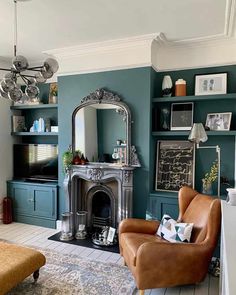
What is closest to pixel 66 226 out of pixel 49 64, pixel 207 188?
pixel 207 188

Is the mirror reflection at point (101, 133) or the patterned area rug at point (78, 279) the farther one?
the mirror reflection at point (101, 133)

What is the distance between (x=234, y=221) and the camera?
183 centimetres

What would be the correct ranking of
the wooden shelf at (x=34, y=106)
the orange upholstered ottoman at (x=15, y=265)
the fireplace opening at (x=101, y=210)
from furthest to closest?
the wooden shelf at (x=34, y=106)
the fireplace opening at (x=101, y=210)
the orange upholstered ottoman at (x=15, y=265)

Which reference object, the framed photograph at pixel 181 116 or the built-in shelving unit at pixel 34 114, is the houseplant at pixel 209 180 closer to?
the framed photograph at pixel 181 116

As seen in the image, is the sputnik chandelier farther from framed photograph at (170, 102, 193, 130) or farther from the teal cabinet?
the teal cabinet

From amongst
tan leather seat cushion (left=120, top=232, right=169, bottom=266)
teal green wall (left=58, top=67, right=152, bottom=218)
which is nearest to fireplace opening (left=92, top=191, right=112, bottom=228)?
teal green wall (left=58, top=67, right=152, bottom=218)

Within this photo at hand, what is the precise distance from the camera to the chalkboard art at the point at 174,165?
3.71 metres

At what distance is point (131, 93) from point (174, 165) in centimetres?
124

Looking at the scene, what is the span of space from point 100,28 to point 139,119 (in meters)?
1.31

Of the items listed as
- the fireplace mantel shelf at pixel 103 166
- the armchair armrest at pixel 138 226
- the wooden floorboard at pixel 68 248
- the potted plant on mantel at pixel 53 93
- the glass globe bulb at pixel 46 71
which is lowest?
the wooden floorboard at pixel 68 248

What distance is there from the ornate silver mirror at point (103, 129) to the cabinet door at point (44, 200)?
89 centimetres

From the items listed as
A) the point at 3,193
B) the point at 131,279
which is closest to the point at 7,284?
the point at 131,279

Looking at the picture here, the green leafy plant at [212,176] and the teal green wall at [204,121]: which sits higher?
the teal green wall at [204,121]

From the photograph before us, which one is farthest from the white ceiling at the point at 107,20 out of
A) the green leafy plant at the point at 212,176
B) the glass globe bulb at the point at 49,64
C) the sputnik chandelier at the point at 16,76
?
the green leafy plant at the point at 212,176
